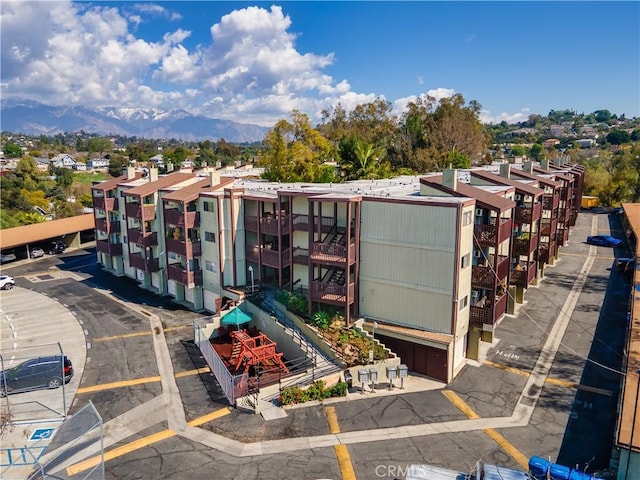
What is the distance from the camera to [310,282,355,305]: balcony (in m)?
29.6

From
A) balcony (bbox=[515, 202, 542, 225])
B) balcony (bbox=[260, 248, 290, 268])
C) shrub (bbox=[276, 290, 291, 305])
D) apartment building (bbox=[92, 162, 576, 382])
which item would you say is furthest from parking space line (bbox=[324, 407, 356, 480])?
balcony (bbox=[515, 202, 542, 225])

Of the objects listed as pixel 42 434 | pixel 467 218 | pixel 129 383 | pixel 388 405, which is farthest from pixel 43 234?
pixel 467 218

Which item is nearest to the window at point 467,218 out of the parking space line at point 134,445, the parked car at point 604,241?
the parking space line at point 134,445

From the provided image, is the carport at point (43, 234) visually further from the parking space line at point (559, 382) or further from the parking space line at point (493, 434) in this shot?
the parking space line at point (559, 382)

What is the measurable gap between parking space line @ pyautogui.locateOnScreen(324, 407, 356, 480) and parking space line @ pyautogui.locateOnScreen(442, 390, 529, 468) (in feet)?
22.6

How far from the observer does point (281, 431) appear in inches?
867

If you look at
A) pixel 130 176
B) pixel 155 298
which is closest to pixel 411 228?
pixel 155 298

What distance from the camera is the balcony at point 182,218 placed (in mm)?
38500

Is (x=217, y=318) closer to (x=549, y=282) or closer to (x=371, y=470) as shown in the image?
(x=371, y=470)

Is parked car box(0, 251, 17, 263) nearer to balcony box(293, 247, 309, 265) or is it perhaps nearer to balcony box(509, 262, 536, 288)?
balcony box(293, 247, 309, 265)

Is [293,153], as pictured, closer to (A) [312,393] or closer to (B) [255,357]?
(B) [255,357]

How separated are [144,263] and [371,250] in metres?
25.2

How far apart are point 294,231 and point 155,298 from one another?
17.8 meters

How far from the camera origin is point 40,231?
60781 millimetres
